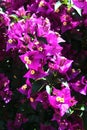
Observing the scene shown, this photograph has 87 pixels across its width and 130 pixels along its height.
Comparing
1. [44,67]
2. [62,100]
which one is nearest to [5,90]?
[44,67]

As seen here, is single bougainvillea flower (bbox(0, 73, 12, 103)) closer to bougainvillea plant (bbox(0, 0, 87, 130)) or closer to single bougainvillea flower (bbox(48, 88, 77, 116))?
bougainvillea plant (bbox(0, 0, 87, 130))

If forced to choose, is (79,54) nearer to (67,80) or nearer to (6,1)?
(67,80)

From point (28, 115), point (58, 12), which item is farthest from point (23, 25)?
point (28, 115)

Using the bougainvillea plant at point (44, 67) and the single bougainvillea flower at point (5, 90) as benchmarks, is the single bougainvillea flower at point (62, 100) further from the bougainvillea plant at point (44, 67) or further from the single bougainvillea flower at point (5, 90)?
the single bougainvillea flower at point (5, 90)

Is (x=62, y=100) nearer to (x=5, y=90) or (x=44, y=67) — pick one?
(x=44, y=67)

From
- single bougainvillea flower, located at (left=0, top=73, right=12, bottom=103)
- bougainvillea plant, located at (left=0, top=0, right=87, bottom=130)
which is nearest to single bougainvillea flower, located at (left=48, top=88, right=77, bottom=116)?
bougainvillea plant, located at (left=0, top=0, right=87, bottom=130)

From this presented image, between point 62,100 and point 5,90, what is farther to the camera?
point 5,90

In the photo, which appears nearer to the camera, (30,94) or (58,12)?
(30,94)

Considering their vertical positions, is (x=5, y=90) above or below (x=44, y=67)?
below
